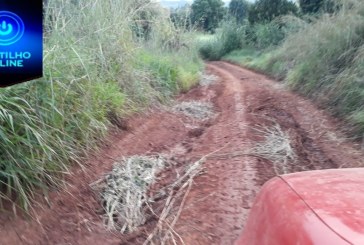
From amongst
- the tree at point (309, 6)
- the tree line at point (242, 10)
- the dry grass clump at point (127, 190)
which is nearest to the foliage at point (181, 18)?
the tree line at point (242, 10)

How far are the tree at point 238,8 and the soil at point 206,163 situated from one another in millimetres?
18342

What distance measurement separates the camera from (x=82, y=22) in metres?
5.29

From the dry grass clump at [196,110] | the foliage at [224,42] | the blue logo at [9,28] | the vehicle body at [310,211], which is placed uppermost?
the blue logo at [9,28]

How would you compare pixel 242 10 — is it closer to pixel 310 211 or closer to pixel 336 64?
pixel 336 64

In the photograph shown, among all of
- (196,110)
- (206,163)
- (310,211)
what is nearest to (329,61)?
(196,110)

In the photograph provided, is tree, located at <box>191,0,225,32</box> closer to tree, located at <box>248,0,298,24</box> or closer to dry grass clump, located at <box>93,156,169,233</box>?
tree, located at <box>248,0,298,24</box>

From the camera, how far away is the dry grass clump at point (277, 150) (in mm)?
4301

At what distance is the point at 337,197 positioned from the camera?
5.08 feet

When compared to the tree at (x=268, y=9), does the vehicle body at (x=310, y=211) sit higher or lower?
higher

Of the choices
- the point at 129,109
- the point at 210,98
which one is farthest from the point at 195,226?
the point at 210,98

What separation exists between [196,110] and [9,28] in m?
4.41

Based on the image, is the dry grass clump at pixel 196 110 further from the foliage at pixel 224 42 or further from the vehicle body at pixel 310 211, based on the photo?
the foliage at pixel 224 42

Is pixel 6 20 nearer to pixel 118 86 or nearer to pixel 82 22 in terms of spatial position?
pixel 82 22

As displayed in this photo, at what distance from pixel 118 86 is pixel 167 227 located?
10.6 ft
